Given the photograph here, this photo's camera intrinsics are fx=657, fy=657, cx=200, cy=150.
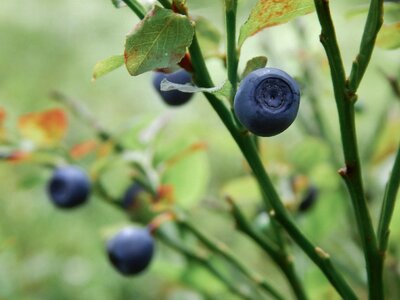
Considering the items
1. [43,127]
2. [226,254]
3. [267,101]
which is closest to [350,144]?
[267,101]

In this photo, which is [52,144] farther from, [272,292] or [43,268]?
[43,268]

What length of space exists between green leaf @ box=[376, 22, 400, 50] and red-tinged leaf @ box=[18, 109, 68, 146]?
2.33ft

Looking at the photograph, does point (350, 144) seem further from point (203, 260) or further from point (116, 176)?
point (116, 176)

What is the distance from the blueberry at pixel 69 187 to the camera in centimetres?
119

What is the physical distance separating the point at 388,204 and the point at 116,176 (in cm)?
71

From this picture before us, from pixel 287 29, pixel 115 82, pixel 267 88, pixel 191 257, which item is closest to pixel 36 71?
pixel 115 82

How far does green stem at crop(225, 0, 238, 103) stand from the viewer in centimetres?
60

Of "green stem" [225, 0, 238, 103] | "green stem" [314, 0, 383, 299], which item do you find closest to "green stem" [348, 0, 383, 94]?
"green stem" [314, 0, 383, 299]

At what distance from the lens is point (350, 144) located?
59 cm

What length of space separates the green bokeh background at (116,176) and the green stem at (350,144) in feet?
0.68

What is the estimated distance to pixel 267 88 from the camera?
1.90 feet

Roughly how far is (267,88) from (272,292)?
0.42 m

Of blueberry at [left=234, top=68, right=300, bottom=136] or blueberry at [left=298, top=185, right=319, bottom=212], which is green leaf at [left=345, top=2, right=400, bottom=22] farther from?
blueberry at [left=298, top=185, right=319, bottom=212]

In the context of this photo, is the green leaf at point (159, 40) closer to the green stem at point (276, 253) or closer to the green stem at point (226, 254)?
the green stem at point (276, 253)
